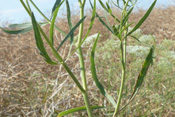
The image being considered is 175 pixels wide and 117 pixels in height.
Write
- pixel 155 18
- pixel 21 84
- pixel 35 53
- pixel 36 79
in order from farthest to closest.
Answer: pixel 155 18, pixel 35 53, pixel 36 79, pixel 21 84

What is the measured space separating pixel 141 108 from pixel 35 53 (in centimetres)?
167

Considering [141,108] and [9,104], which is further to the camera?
[9,104]

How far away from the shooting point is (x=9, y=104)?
1.53 metres

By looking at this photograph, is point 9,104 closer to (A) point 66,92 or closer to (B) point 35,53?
(A) point 66,92

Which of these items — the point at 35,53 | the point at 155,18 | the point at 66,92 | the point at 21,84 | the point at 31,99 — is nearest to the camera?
the point at 66,92

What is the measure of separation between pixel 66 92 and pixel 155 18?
3446 mm

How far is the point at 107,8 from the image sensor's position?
70cm

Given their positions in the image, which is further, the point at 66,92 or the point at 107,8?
the point at 66,92

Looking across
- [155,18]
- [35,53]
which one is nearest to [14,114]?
[35,53]

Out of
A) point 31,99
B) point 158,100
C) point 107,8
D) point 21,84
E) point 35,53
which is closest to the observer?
point 107,8

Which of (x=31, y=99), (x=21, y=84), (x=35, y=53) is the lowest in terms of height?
(x=31, y=99)

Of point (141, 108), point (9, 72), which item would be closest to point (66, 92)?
point (141, 108)

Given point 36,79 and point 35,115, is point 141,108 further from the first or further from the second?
point 36,79

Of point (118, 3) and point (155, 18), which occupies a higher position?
point (155, 18)
